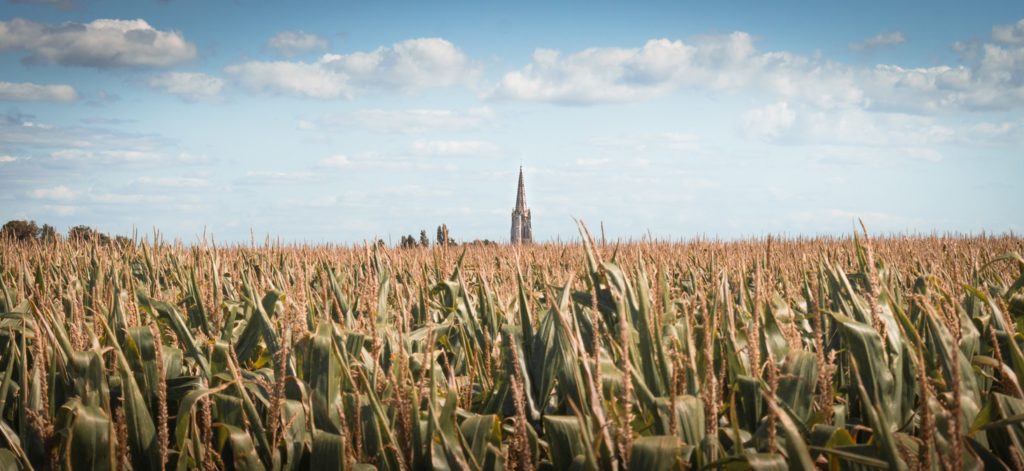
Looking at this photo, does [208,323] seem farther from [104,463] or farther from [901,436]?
[901,436]

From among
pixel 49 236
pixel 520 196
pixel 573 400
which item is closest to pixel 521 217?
Result: pixel 520 196

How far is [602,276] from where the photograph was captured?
2.20 m

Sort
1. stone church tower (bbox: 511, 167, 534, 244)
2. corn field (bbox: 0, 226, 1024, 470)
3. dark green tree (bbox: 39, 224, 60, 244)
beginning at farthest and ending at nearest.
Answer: stone church tower (bbox: 511, 167, 534, 244) → dark green tree (bbox: 39, 224, 60, 244) → corn field (bbox: 0, 226, 1024, 470)

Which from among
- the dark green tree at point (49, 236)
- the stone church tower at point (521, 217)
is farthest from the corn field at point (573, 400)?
the stone church tower at point (521, 217)

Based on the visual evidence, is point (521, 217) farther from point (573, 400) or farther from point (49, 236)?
point (573, 400)

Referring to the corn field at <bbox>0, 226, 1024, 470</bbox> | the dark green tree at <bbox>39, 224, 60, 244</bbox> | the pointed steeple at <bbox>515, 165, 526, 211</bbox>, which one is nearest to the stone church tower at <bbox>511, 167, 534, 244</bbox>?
the pointed steeple at <bbox>515, 165, 526, 211</bbox>

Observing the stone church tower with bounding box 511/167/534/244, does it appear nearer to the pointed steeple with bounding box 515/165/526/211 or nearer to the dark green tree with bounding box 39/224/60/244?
the pointed steeple with bounding box 515/165/526/211

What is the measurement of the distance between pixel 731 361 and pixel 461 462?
87 centimetres

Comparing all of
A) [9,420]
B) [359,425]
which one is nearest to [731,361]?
[359,425]

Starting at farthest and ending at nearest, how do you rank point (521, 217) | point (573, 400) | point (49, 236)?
point (521, 217), point (49, 236), point (573, 400)

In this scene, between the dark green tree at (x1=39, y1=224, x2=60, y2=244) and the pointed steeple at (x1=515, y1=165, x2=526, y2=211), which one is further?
the pointed steeple at (x1=515, y1=165, x2=526, y2=211)

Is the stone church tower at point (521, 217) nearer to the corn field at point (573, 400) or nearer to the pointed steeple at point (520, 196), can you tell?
the pointed steeple at point (520, 196)

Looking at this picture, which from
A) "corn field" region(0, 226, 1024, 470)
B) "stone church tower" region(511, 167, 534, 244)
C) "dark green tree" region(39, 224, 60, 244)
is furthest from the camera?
"stone church tower" region(511, 167, 534, 244)

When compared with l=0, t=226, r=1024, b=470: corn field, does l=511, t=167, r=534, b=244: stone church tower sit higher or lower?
higher
